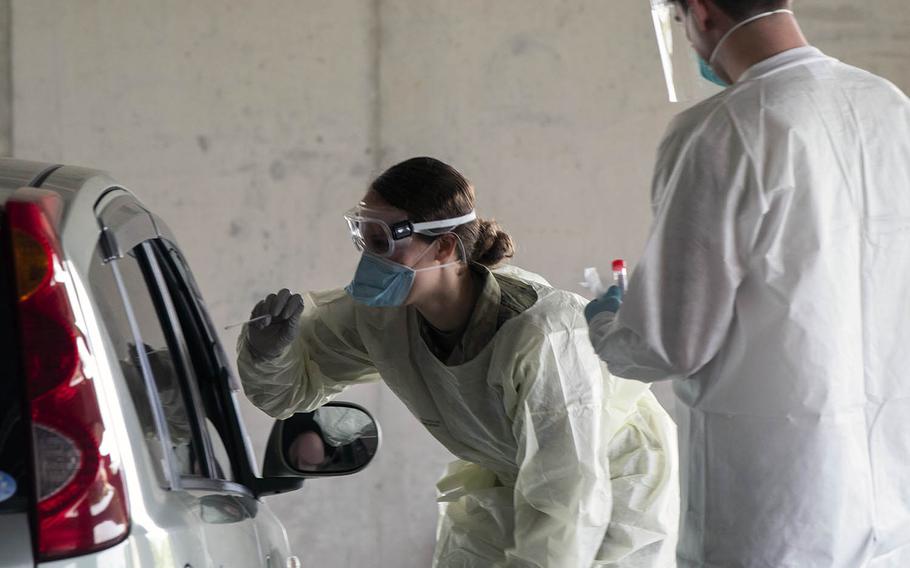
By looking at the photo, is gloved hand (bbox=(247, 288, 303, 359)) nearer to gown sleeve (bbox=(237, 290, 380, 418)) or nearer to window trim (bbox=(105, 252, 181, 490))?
gown sleeve (bbox=(237, 290, 380, 418))

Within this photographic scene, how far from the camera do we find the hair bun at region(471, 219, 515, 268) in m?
2.50

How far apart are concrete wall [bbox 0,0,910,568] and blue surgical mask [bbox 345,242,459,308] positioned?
1.83 m

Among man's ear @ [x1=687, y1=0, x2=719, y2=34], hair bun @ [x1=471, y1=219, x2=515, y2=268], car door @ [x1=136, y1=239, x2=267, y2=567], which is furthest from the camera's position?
hair bun @ [x1=471, y1=219, x2=515, y2=268]

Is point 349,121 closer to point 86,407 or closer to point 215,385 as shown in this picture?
point 215,385

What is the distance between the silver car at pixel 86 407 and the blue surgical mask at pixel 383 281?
2.61ft

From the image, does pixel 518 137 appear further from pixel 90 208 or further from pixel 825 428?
pixel 90 208

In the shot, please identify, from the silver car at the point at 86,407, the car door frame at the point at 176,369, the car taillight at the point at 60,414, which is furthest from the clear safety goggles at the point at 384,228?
the car taillight at the point at 60,414

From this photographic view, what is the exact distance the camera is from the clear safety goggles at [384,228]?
2340 mm

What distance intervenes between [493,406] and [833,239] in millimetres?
995

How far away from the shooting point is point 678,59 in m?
1.84

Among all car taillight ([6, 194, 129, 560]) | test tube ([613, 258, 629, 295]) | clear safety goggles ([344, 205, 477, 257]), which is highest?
car taillight ([6, 194, 129, 560])

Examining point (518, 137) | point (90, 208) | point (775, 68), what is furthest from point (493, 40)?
point (90, 208)

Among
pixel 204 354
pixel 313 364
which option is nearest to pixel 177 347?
pixel 204 354

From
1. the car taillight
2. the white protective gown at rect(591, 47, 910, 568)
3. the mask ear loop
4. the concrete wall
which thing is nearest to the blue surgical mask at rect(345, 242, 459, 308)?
the mask ear loop
